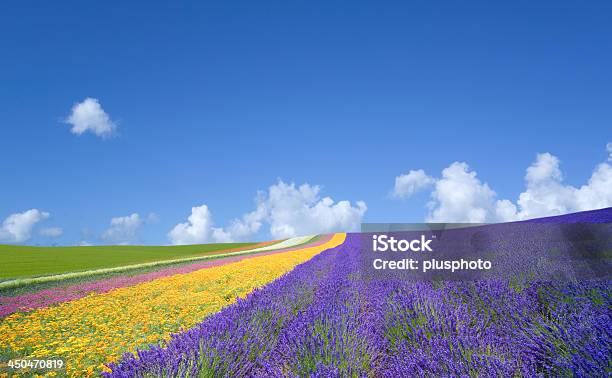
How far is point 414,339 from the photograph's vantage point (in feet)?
9.91

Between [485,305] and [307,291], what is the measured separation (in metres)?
2.35

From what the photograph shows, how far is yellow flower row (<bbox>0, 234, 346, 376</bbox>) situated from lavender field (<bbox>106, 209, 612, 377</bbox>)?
1855 mm

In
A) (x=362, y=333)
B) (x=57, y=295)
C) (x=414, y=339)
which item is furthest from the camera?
(x=57, y=295)

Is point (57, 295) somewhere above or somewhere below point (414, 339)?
below

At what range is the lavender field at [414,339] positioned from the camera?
7.39 feet

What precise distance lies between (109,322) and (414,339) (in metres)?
5.05

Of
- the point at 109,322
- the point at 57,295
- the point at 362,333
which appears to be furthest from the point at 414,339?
the point at 57,295

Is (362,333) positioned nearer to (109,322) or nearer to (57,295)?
(109,322)

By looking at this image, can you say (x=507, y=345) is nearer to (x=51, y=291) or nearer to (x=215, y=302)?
(x=215, y=302)

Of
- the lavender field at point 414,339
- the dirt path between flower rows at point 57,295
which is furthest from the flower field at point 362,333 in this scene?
the dirt path between flower rows at point 57,295

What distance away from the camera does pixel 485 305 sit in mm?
3633

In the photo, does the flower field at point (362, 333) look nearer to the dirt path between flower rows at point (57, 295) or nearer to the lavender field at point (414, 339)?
the lavender field at point (414, 339)

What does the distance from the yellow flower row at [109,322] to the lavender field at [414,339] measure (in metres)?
1.85

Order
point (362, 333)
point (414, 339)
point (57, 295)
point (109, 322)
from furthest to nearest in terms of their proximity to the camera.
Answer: point (57, 295), point (109, 322), point (362, 333), point (414, 339)
